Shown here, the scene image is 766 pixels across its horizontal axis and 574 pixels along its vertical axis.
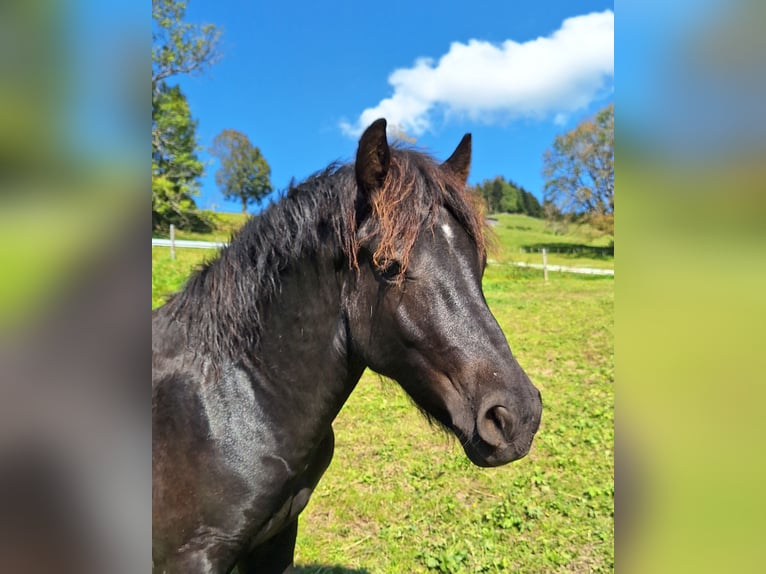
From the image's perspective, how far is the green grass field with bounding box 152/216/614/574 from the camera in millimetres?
3393

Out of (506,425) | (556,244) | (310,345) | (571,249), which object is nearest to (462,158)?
(310,345)

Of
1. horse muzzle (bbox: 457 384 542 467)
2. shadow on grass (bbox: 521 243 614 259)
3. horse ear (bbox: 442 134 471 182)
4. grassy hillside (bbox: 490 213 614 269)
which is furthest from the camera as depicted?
shadow on grass (bbox: 521 243 614 259)

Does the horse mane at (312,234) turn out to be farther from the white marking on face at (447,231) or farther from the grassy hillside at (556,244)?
the grassy hillside at (556,244)

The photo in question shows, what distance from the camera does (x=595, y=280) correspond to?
66.3ft

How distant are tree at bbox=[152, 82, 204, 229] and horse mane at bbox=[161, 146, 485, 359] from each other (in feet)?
32.0

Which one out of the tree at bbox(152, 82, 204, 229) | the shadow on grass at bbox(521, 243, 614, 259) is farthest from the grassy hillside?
the tree at bbox(152, 82, 204, 229)

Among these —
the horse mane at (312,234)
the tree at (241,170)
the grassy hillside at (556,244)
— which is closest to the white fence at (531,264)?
the grassy hillside at (556,244)

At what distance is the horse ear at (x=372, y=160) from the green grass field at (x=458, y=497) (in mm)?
605

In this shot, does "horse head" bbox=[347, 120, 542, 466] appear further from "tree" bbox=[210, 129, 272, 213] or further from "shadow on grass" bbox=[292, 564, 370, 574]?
"tree" bbox=[210, 129, 272, 213]

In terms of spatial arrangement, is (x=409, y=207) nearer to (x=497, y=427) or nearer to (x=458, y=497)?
(x=497, y=427)
